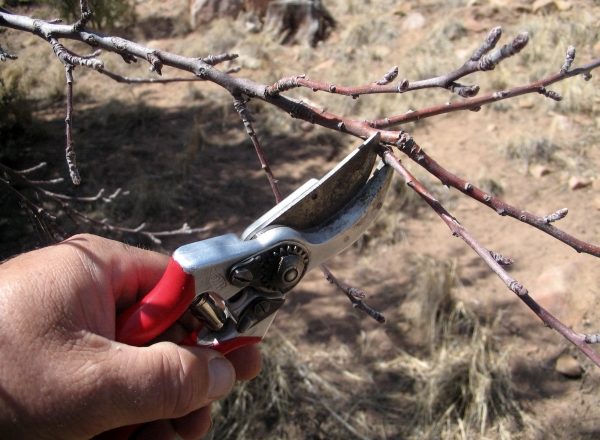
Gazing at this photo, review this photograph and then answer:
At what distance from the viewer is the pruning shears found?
1483mm

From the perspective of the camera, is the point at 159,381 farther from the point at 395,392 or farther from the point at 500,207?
the point at 395,392

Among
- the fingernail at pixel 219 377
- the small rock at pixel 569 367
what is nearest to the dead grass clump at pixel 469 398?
the small rock at pixel 569 367

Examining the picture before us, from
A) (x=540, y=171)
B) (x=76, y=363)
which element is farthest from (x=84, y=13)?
(x=540, y=171)

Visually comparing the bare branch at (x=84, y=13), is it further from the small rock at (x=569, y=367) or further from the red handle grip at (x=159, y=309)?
the small rock at (x=569, y=367)

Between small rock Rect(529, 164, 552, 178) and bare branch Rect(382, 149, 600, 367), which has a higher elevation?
bare branch Rect(382, 149, 600, 367)

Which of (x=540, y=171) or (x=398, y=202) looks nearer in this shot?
(x=398, y=202)

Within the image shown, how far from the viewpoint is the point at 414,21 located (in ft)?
25.8

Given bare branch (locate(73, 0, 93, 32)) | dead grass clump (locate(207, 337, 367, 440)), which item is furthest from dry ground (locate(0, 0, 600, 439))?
bare branch (locate(73, 0, 93, 32))

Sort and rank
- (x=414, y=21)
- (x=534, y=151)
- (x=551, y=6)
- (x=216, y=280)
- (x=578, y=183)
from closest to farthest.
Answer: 1. (x=216, y=280)
2. (x=578, y=183)
3. (x=534, y=151)
4. (x=551, y=6)
5. (x=414, y=21)

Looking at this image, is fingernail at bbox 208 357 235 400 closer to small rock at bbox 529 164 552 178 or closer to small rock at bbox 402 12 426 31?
small rock at bbox 529 164 552 178

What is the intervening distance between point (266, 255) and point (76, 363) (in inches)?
20.5

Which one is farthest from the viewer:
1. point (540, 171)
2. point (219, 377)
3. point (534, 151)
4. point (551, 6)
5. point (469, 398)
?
point (551, 6)

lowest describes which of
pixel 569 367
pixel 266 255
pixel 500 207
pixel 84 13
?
pixel 569 367

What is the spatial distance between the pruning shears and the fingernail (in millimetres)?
113
